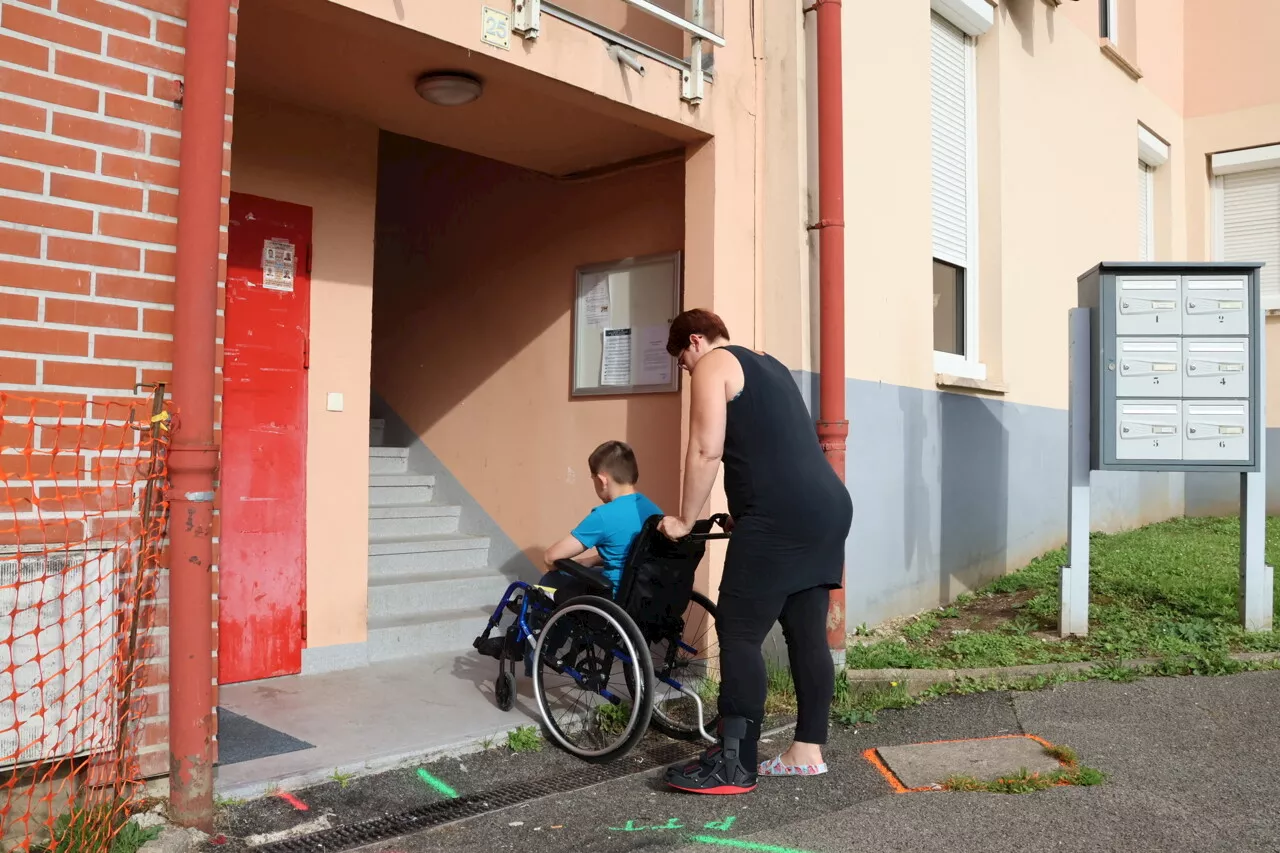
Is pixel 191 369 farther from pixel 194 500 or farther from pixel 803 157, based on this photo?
pixel 803 157

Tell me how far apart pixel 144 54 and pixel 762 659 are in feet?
9.53

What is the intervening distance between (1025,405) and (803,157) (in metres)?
3.35

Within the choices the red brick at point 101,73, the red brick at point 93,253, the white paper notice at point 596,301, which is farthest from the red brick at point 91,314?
the white paper notice at point 596,301

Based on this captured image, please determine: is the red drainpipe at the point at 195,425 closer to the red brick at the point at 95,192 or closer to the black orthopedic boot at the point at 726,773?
the red brick at the point at 95,192

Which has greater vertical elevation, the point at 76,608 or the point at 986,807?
the point at 76,608

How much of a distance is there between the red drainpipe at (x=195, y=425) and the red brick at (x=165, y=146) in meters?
0.09

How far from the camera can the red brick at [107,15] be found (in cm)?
323

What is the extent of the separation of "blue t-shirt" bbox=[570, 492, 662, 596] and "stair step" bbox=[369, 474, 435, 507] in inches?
117

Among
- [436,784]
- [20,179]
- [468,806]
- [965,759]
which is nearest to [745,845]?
[468,806]

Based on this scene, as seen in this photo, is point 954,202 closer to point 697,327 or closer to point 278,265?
point 697,327

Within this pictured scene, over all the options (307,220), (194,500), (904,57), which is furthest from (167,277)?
(904,57)

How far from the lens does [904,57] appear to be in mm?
6660

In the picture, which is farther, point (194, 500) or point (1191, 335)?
point (1191, 335)

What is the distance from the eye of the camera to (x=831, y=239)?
562 cm
